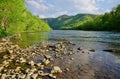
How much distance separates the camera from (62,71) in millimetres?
18984

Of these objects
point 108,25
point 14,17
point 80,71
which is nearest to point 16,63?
point 80,71

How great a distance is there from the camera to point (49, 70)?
19.2 m

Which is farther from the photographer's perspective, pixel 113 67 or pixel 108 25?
pixel 108 25

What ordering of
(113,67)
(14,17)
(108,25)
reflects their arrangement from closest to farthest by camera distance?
(113,67) → (14,17) → (108,25)

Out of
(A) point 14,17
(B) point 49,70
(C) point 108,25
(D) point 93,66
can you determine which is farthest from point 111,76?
(C) point 108,25

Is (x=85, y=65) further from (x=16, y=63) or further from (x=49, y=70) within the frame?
(x=16, y=63)

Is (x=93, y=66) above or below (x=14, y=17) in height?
below

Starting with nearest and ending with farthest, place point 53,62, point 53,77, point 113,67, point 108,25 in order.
→ point 53,77
point 113,67
point 53,62
point 108,25

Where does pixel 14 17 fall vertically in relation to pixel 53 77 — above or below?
above

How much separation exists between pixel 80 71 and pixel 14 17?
1699 inches

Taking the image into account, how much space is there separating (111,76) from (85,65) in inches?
170

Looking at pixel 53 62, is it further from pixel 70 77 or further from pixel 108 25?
pixel 108 25

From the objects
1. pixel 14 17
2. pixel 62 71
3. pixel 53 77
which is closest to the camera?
pixel 53 77

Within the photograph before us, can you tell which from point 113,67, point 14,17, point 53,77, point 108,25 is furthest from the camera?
point 108,25
